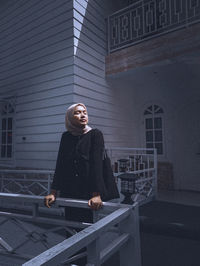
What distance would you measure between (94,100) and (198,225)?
3513mm

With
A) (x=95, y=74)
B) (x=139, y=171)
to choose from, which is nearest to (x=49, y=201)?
(x=139, y=171)

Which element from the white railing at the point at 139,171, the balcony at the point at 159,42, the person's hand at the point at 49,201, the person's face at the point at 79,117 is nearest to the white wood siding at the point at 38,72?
the balcony at the point at 159,42

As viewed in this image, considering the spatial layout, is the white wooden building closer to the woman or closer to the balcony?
the balcony

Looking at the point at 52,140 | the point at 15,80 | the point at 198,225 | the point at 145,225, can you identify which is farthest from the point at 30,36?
the point at 198,225

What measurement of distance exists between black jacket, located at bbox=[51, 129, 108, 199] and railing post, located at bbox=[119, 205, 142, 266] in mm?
313

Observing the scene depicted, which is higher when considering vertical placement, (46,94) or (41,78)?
(41,78)

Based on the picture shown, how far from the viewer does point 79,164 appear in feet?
5.80

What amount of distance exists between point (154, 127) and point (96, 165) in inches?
204

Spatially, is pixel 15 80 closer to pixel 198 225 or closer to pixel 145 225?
pixel 145 225

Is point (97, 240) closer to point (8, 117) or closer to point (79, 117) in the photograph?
point (79, 117)

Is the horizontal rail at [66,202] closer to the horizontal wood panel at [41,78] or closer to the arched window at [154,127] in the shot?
the horizontal wood panel at [41,78]

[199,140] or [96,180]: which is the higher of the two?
[199,140]

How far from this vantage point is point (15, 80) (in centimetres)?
586

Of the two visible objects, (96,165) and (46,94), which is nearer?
(96,165)
